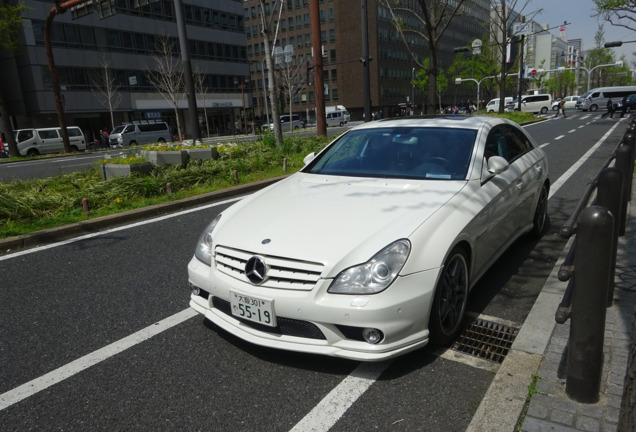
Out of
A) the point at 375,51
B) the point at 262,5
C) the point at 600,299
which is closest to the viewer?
the point at 600,299

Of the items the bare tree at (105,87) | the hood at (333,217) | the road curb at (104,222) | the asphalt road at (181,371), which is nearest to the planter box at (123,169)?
the road curb at (104,222)

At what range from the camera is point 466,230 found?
3.05 m

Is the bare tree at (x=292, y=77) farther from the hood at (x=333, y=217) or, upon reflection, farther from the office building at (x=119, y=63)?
the hood at (x=333, y=217)

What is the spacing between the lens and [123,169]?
923 cm

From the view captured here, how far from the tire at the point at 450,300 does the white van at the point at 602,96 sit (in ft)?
176

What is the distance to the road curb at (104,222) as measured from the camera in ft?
19.1

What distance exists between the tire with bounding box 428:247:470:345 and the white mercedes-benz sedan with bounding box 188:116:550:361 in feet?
0.03

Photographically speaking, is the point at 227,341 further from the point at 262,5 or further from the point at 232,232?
the point at 262,5

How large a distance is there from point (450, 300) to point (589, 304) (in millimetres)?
980

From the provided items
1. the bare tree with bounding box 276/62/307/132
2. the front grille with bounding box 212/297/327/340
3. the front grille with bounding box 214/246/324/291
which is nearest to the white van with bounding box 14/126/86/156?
the front grille with bounding box 214/246/324/291

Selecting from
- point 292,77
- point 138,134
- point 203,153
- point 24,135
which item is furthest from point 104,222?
point 292,77

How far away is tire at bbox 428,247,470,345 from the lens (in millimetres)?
2790

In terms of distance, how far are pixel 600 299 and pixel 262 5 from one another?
1337 cm

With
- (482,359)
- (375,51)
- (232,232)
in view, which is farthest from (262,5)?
(375,51)
